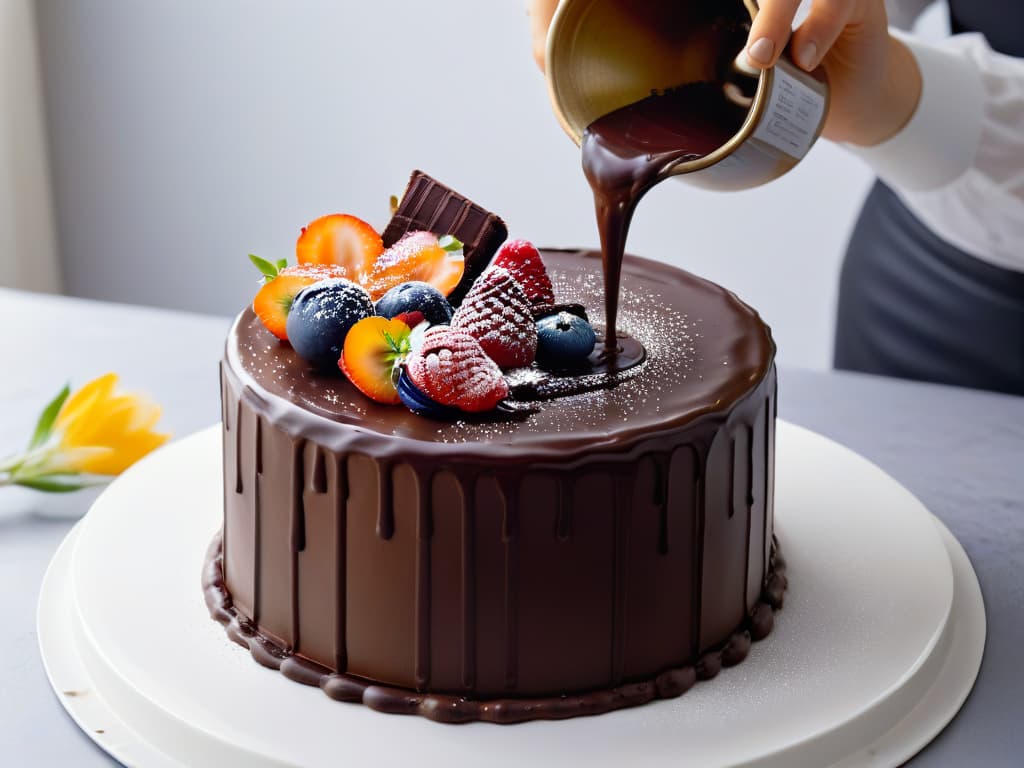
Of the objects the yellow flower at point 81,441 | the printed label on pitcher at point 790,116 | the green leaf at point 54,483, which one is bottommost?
the green leaf at point 54,483

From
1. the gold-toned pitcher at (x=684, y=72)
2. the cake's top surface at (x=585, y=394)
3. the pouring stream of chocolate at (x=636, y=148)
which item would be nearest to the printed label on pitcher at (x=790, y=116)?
the gold-toned pitcher at (x=684, y=72)

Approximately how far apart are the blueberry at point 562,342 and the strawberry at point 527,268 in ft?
0.28

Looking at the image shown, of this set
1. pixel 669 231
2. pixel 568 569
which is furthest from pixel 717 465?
pixel 669 231

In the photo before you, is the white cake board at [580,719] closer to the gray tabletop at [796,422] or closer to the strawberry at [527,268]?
the gray tabletop at [796,422]

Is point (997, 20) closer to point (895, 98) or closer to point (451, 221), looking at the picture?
point (895, 98)

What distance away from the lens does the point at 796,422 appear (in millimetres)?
2215

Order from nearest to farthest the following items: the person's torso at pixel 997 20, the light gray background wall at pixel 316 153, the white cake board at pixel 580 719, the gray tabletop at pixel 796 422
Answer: the white cake board at pixel 580 719 → the gray tabletop at pixel 796 422 → the person's torso at pixel 997 20 → the light gray background wall at pixel 316 153

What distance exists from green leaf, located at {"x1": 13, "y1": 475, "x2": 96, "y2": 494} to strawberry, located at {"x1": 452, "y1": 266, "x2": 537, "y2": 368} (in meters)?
0.74

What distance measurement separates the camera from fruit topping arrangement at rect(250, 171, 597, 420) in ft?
4.67

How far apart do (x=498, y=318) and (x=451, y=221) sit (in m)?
0.27

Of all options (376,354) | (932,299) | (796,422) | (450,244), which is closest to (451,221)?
(450,244)

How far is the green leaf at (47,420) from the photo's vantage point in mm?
1870

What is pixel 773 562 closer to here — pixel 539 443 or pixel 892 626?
pixel 892 626

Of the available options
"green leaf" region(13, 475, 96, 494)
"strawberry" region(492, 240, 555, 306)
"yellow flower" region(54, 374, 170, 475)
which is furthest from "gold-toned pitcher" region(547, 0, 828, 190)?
"green leaf" region(13, 475, 96, 494)
